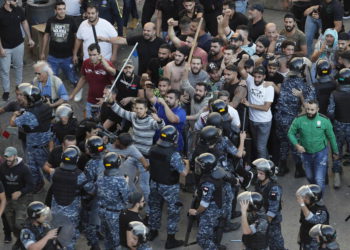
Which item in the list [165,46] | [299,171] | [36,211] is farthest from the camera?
[165,46]

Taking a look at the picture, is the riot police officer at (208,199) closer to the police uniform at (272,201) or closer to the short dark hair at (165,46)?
the police uniform at (272,201)

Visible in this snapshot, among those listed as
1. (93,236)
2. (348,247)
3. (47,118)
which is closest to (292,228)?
(348,247)

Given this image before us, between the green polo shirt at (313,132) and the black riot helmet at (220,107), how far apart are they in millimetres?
1078

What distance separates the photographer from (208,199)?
952 centimetres

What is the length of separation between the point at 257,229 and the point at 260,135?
9.99 ft

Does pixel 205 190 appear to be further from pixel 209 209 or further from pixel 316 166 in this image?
pixel 316 166

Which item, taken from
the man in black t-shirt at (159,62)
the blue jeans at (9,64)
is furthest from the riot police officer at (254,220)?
the blue jeans at (9,64)

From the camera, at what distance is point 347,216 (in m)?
11.0

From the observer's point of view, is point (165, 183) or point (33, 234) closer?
point (33, 234)

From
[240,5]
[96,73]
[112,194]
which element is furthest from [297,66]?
[240,5]

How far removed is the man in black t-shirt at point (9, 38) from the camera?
13.1m

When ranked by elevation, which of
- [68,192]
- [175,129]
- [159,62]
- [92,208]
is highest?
[175,129]

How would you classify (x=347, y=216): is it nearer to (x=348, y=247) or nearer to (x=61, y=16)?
(x=348, y=247)

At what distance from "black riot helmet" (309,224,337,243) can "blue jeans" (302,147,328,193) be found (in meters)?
2.54
